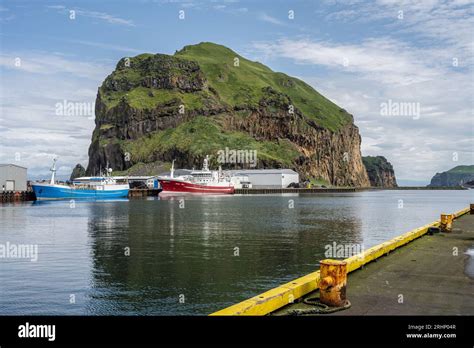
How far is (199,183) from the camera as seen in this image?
181 m

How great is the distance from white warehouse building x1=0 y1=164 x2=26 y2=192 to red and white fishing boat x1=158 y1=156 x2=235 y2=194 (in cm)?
5260

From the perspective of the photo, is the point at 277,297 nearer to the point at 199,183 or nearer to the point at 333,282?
the point at 333,282

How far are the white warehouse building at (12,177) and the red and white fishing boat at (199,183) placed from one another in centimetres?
5260

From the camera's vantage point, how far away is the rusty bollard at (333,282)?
13.3m

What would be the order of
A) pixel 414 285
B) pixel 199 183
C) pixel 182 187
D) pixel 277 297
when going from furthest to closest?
pixel 199 183 → pixel 182 187 → pixel 414 285 → pixel 277 297

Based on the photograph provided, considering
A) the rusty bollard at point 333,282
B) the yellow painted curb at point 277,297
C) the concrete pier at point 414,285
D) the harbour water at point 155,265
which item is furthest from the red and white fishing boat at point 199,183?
the rusty bollard at point 333,282

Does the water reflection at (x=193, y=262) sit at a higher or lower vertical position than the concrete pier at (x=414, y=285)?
lower

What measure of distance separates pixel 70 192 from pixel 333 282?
134371 mm

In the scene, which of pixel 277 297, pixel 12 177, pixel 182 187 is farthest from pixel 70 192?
pixel 277 297

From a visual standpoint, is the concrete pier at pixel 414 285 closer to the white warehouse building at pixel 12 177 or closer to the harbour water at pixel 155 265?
the harbour water at pixel 155 265

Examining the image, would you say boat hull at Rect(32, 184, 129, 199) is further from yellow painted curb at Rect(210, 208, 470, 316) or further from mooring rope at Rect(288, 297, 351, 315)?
mooring rope at Rect(288, 297, 351, 315)
